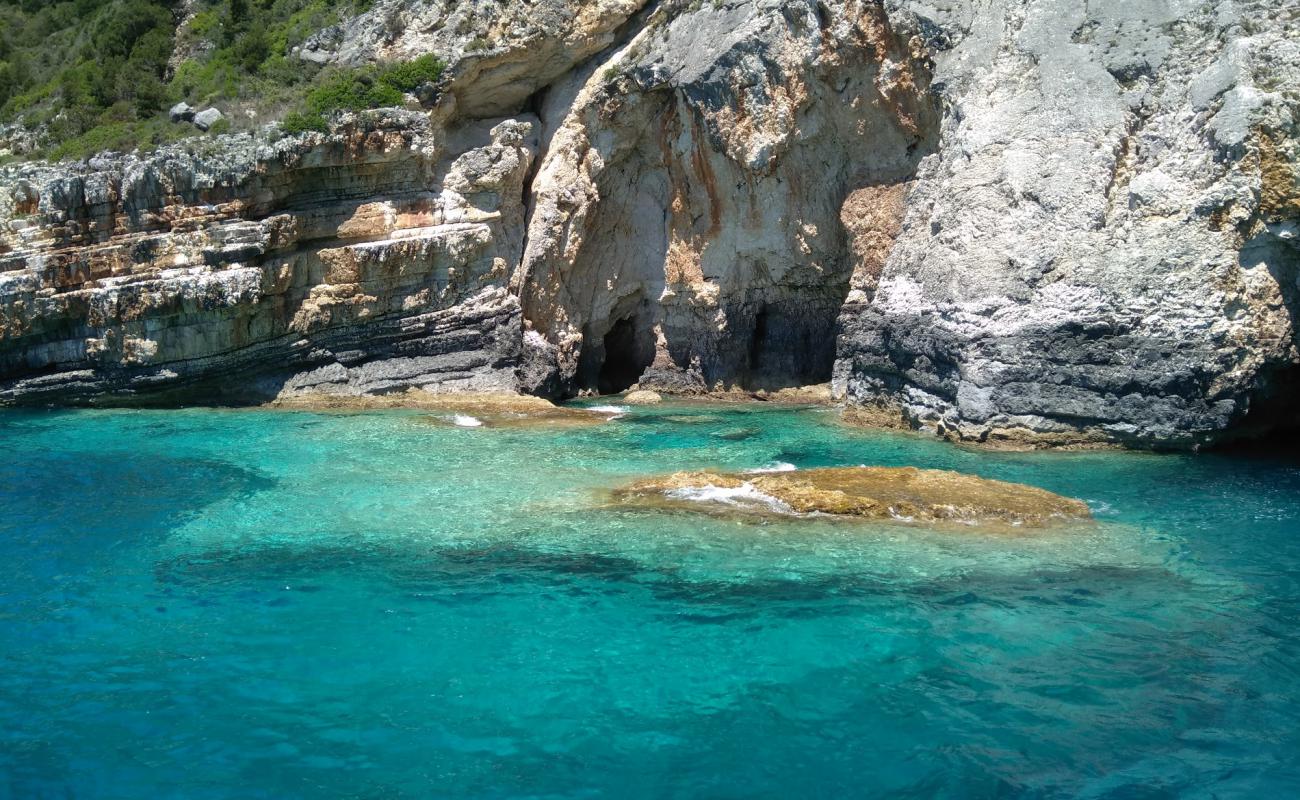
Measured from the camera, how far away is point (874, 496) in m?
12.4

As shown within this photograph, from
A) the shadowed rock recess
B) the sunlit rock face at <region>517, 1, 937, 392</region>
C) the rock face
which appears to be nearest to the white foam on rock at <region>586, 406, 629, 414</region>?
the shadowed rock recess

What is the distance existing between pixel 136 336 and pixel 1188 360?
2173 centimetres

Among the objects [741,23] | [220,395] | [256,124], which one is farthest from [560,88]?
[220,395]

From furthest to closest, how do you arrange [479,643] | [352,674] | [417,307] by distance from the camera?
[417,307] < [479,643] < [352,674]

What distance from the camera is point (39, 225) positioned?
2289cm

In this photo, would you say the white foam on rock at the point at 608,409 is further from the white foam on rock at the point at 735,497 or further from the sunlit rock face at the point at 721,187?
the white foam on rock at the point at 735,497

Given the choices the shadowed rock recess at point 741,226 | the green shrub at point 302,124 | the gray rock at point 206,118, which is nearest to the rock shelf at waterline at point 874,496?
the shadowed rock recess at point 741,226

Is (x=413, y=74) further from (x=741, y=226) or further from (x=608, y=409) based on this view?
(x=608, y=409)

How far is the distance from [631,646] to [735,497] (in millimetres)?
4507

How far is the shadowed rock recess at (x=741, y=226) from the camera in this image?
15.3 metres

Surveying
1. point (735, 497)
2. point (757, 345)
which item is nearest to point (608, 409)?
point (757, 345)

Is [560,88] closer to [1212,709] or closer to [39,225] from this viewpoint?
[39,225]

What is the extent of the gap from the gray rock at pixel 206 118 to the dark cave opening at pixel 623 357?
11.5 meters

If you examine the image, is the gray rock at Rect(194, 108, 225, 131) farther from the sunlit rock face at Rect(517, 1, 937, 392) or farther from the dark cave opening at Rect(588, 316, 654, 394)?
the dark cave opening at Rect(588, 316, 654, 394)
